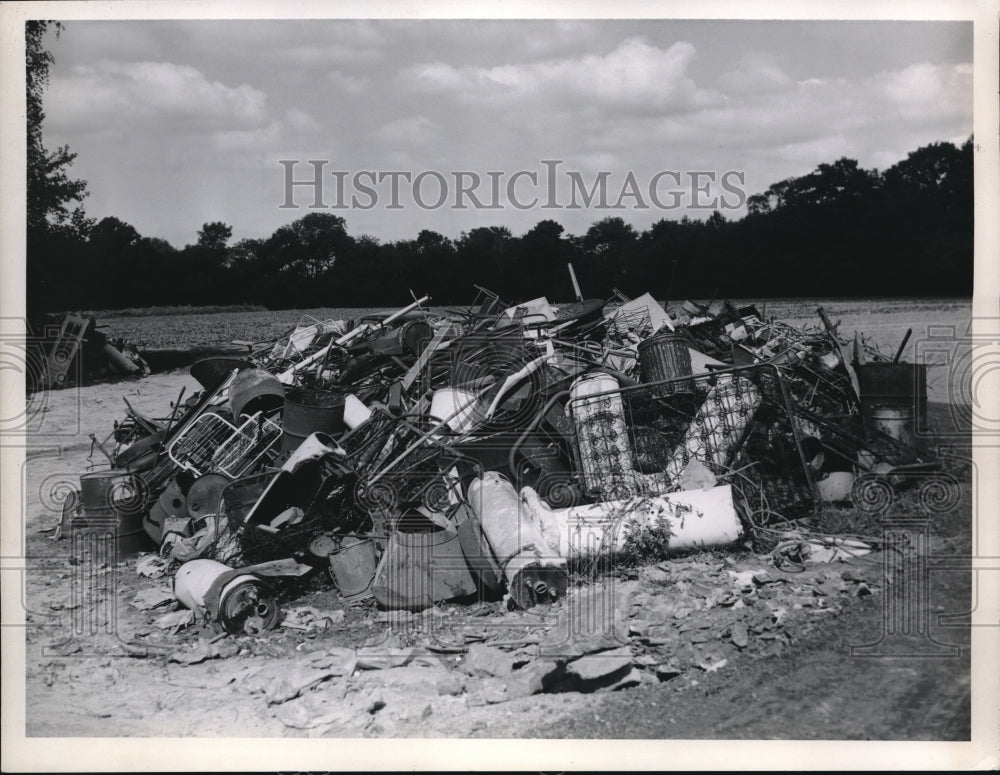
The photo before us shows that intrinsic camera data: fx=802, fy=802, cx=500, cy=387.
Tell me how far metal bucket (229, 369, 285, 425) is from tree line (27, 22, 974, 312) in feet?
4.72

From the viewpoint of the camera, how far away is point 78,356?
7305mm

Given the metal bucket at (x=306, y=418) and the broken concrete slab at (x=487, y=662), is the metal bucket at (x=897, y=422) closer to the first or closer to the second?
the broken concrete slab at (x=487, y=662)

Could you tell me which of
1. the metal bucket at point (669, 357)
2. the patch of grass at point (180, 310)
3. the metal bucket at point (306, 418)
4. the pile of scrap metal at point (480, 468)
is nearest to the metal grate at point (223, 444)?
the pile of scrap metal at point (480, 468)

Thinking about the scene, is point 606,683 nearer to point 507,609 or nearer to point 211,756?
point 507,609

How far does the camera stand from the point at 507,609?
522 centimetres

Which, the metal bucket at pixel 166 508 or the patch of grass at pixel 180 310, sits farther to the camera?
the patch of grass at pixel 180 310

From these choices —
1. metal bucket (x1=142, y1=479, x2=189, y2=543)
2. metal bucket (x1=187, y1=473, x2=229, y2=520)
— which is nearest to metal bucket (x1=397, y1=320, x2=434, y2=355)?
metal bucket (x1=187, y1=473, x2=229, y2=520)

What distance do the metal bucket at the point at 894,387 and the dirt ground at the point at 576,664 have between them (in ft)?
4.25

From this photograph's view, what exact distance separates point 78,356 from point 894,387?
7.18m

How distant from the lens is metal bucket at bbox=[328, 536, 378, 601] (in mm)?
A: 5645

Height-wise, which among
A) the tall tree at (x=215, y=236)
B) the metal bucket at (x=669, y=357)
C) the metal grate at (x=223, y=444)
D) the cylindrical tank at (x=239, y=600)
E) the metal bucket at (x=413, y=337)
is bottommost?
the cylindrical tank at (x=239, y=600)

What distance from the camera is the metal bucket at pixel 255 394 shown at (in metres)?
6.66

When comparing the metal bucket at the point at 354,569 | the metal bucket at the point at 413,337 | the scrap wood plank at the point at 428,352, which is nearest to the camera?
the metal bucket at the point at 354,569

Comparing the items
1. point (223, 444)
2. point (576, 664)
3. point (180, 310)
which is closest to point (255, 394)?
point (223, 444)
